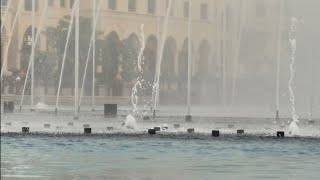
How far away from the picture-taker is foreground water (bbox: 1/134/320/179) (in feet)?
66.7

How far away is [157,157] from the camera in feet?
82.6

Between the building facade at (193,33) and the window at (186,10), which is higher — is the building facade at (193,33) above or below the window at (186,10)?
below

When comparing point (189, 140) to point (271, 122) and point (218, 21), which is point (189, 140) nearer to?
point (271, 122)

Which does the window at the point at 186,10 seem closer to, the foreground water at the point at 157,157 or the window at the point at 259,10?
the window at the point at 259,10

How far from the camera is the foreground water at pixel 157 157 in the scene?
20328 millimetres

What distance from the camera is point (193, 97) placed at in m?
88.1

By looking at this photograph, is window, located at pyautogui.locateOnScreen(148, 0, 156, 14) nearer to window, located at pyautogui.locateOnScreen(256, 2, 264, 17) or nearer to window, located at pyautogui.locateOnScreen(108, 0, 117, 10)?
window, located at pyautogui.locateOnScreen(108, 0, 117, 10)

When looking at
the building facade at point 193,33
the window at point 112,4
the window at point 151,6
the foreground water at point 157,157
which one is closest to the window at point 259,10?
the building facade at point 193,33

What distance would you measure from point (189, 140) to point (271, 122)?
51.0 ft

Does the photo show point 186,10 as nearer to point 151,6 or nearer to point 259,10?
point 151,6

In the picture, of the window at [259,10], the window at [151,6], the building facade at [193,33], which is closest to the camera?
the window at [259,10]

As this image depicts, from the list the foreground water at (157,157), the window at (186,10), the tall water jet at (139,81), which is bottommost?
the foreground water at (157,157)

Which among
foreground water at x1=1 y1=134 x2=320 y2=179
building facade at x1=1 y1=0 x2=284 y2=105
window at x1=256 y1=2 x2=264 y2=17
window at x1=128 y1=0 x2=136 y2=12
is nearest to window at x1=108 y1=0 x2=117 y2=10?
building facade at x1=1 y1=0 x2=284 y2=105

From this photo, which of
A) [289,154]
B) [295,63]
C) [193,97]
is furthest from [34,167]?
[193,97]
